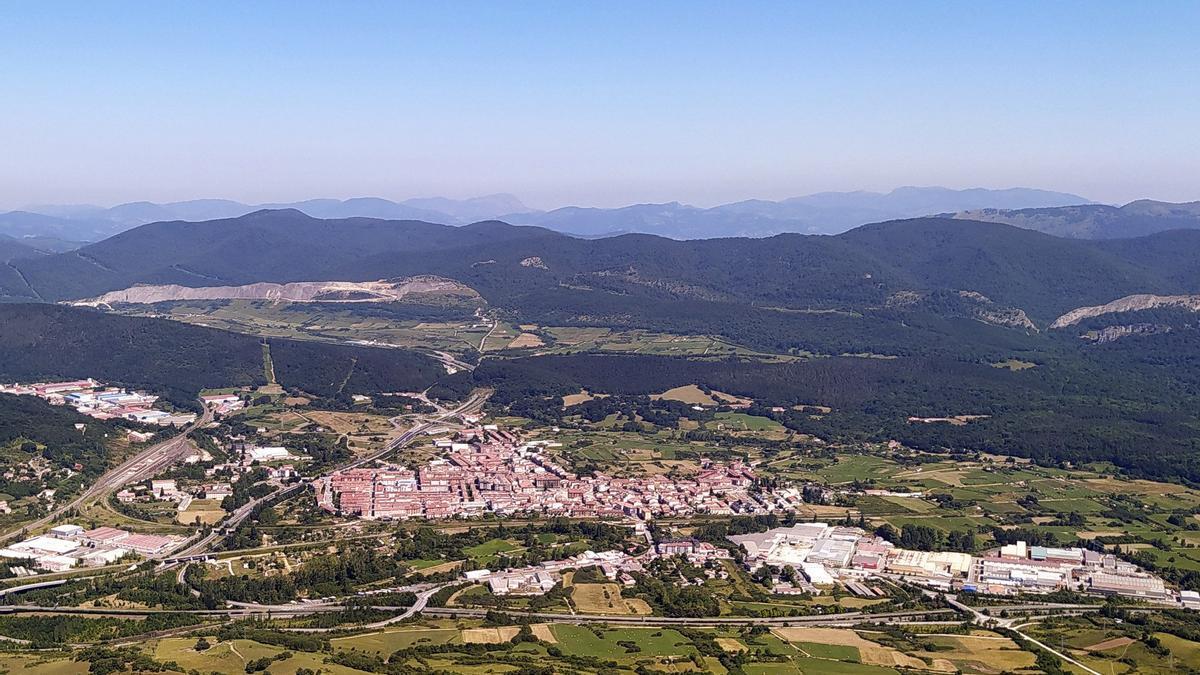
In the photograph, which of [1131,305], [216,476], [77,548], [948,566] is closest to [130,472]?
[216,476]

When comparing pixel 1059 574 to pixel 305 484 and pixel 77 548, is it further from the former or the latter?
pixel 77 548

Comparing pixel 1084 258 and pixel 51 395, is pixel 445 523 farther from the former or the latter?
pixel 1084 258

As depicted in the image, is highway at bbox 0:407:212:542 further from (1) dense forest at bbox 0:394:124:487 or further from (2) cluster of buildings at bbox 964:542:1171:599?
(2) cluster of buildings at bbox 964:542:1171:599

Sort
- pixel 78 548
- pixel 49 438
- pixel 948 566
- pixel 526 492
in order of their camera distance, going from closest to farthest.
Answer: pixel 948 566
pixel 78 548
pixel 526 492
pixel 49 438

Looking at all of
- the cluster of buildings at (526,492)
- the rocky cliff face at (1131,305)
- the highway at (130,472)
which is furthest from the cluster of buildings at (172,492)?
the rocky cliff face at (1131,305)

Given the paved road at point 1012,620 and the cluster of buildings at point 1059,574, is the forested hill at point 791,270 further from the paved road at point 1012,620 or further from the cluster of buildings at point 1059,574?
the paved road at point 1012,620

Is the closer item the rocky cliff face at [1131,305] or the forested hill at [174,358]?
the forested hill at [174,358]

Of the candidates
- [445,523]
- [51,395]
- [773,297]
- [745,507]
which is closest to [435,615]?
[445,523]
